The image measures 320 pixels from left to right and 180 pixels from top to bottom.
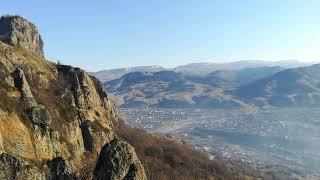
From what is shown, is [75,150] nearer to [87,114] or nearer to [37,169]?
[87,114]

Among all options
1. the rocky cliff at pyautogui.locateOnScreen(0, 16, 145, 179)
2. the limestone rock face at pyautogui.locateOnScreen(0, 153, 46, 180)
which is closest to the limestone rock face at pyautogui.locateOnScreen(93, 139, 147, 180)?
the rocky cliff at pyautogui.locateOnScreen(0, 16, 145, 179)

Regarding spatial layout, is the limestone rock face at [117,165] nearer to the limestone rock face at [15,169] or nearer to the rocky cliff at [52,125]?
the rocky cliff at [52,125]

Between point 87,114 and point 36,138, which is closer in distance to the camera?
point 36,138

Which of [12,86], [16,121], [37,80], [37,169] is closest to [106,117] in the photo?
[37,80]

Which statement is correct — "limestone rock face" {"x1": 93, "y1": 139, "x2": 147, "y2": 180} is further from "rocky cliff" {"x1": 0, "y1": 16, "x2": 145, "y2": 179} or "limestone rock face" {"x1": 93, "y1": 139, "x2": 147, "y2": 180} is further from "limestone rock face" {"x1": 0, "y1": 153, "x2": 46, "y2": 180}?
"limestone rock face" {"x1": 0, "y1": 153, "x2": 46, "y2": 180}

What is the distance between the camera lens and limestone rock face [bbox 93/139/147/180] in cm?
7112

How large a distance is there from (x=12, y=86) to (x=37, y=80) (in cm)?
4077

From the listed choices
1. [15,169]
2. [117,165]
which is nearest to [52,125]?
[117,165]

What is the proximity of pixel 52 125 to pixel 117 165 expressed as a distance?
62942mm

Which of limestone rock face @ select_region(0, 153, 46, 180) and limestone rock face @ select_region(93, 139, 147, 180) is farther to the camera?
limestone rock face @ select_region(93, 139, 147, 180)

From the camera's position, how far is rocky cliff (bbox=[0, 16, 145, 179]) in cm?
7119

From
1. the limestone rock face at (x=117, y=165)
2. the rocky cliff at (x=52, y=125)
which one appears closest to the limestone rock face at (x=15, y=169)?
the rocky cliff at (x=52, y=125)

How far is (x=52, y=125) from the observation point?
431ft

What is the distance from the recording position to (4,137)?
337 feet
